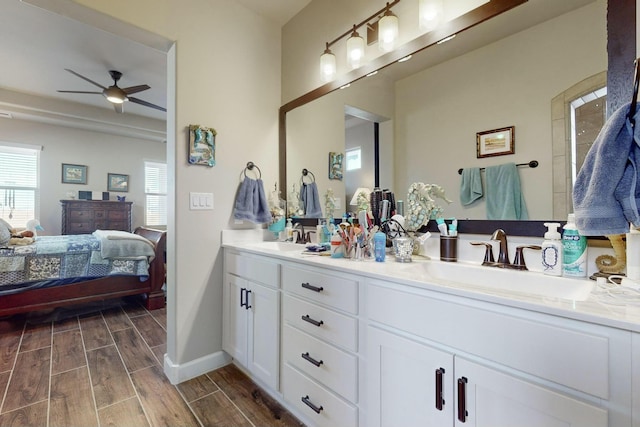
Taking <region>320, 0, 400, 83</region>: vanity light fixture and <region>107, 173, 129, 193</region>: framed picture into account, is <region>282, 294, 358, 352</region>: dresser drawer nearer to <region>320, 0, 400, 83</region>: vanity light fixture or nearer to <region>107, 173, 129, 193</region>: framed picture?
<region>320, 0, 400, 83</region>: vanity light fixture

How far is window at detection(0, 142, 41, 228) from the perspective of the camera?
4535 mm

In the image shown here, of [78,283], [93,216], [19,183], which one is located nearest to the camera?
[78,283]

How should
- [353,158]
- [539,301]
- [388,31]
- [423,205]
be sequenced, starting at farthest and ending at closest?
1. [353,158]
2. [388,31]
3. [423,205]
4. [539,301]

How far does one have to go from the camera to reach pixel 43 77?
145 inches

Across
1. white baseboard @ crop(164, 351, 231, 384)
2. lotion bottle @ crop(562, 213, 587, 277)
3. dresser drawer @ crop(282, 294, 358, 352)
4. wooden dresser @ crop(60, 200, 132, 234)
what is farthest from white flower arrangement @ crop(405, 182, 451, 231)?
wooden dresser @ crop(60, 200, 132, 234)

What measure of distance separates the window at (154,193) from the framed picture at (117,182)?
347 millimetres

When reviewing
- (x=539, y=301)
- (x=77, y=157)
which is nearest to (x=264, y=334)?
(x=539, y=301)

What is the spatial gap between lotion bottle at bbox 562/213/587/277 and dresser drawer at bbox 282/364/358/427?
96 cm

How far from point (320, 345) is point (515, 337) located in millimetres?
791

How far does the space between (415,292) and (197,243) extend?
1.50m

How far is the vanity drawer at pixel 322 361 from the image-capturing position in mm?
1177

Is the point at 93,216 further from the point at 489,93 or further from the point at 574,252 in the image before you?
the point at 574,252

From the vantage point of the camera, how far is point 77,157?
510cm

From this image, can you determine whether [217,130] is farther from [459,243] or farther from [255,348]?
[459,243]
